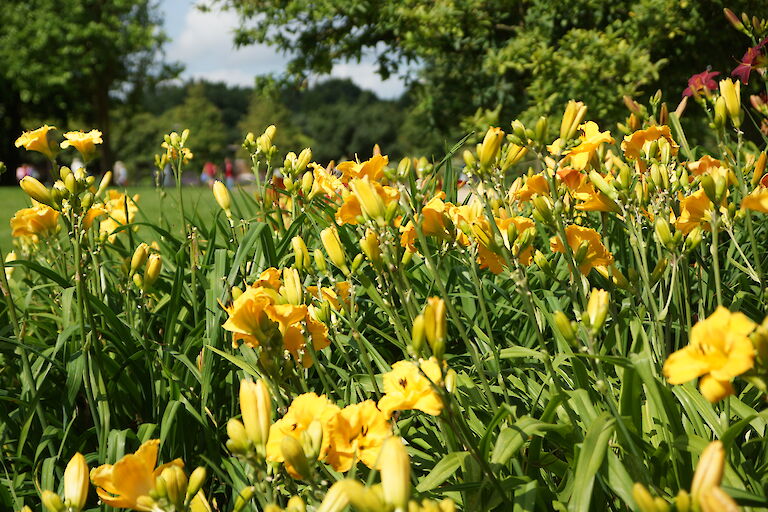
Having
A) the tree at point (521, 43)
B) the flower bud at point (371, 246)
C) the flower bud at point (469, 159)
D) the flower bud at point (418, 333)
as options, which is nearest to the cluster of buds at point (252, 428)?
the flower bud at point (418, 333)

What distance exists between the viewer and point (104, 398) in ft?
5.06

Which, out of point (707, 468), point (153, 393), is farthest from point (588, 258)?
point (153, 393)

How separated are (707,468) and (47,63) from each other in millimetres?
24269

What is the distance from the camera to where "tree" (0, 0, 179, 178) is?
21109mm

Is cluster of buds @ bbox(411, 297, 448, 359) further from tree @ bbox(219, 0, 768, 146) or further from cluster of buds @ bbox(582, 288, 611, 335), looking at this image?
tree @ bbox(219, 0, 768, 146)

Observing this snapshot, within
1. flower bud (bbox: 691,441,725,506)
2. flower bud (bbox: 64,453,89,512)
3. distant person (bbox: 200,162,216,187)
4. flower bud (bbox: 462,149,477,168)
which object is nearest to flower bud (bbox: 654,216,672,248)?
flower bud (bbox: 462,149,477,168)

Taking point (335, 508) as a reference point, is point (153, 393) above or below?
below

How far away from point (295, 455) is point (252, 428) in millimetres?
93

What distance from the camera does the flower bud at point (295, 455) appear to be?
85 cm

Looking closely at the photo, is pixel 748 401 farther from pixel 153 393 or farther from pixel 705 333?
pixel 153 393

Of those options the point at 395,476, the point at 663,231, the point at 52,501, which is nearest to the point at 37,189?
the point at 52,501

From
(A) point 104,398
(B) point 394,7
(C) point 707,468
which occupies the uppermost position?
(B) point 394,7

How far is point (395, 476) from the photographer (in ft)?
2.46

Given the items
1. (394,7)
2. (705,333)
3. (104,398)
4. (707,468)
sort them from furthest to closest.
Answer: (394,7)
(104,398)
(705,333)
(707,468)
